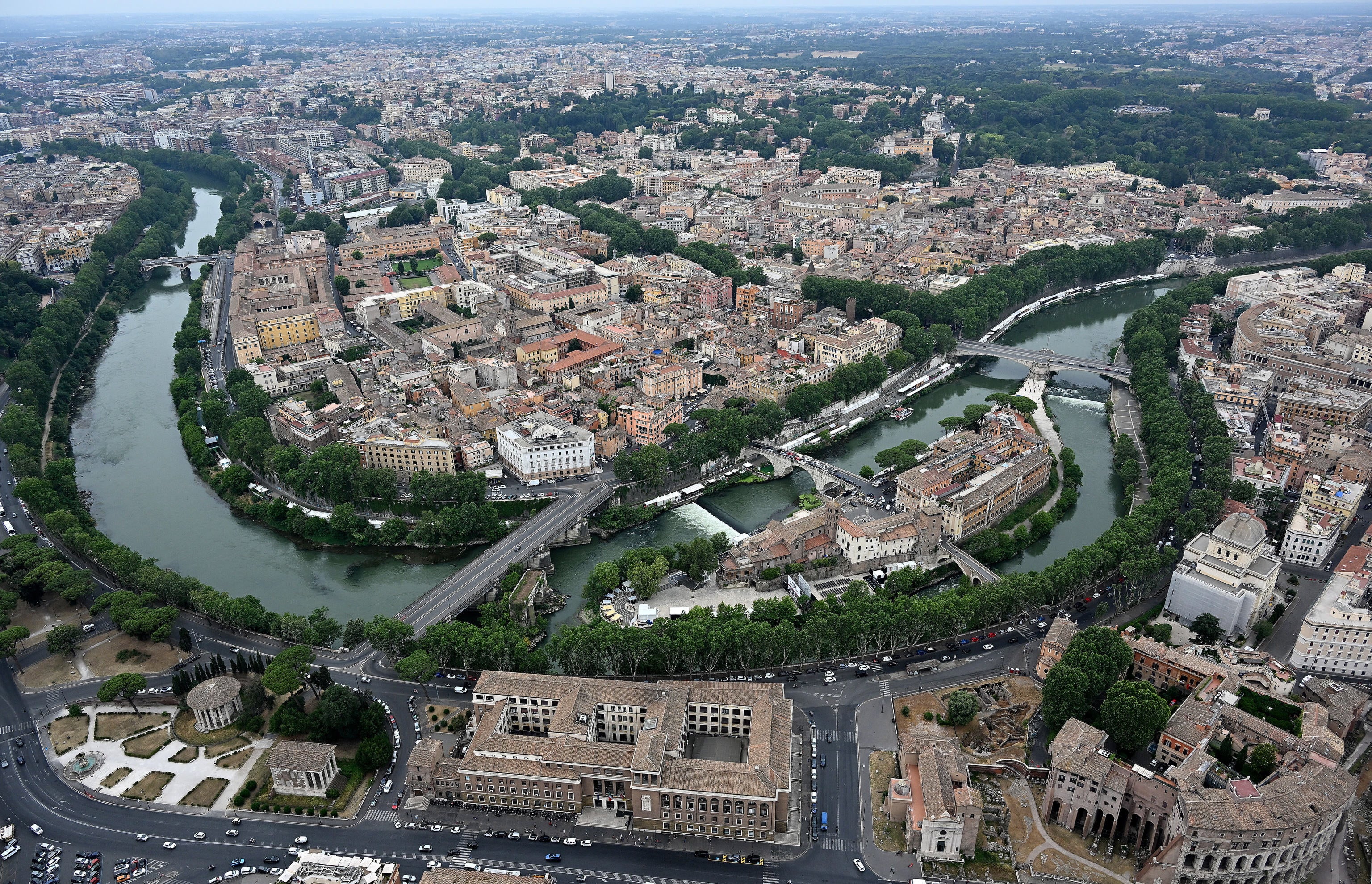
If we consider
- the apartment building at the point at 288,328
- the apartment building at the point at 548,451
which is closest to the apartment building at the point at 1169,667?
the apartment building at the point at 548,451

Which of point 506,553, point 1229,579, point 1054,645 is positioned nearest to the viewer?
point 1054,645

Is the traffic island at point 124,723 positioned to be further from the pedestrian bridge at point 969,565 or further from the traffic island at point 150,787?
the pedestrian bridge at point 969,565

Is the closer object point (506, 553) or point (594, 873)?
point (594, 873)

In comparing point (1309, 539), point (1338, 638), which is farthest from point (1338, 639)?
point (1309, 539)

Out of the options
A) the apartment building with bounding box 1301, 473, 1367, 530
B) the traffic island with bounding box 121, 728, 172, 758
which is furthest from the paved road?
the apartment building with bounding box 1301, 473, 1367, 530

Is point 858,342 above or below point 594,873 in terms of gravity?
above

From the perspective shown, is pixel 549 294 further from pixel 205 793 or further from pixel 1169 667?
pixel 1169 667

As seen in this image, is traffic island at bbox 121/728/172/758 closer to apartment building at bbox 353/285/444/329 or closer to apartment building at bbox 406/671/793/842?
apartment building at bbox 406/671/793/842
